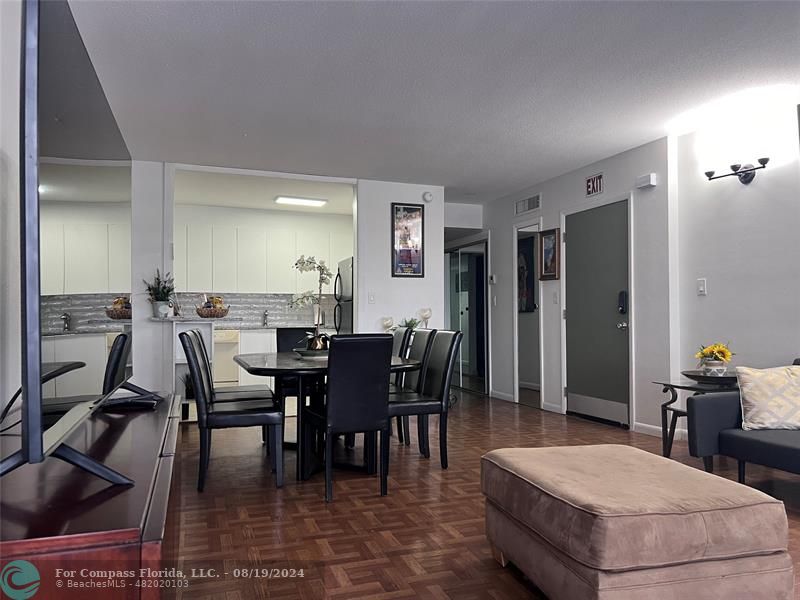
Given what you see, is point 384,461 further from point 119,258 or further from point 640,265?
point 640,265

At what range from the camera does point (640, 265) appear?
508 cm

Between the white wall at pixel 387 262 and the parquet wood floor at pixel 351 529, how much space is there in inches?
91.8

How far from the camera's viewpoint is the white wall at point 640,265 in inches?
191

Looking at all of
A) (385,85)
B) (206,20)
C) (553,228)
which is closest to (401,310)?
(553,228)

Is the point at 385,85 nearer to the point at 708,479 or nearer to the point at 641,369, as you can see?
the point at 708,479

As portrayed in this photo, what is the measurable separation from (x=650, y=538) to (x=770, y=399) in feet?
6.79

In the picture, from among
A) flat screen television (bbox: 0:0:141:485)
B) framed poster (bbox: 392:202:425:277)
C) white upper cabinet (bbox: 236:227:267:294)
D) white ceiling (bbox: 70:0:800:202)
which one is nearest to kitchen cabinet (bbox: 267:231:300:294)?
white upper cabinet (bbox: 236:227:267:294)

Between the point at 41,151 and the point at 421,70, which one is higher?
the point at 421,70

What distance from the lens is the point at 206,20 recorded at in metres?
2.89

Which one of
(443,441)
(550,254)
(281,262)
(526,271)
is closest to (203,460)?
(443,441)

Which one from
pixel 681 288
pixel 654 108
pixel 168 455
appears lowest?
pixel 168 455

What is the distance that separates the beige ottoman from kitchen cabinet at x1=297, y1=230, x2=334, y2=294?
6536 mm

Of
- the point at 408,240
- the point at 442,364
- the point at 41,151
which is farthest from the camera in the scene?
the point at 408,240

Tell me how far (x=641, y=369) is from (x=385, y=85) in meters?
3.28
